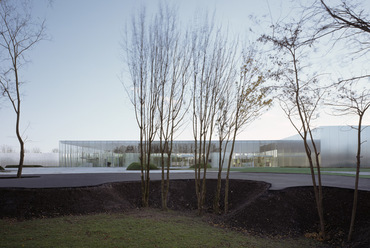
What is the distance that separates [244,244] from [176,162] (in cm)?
2847

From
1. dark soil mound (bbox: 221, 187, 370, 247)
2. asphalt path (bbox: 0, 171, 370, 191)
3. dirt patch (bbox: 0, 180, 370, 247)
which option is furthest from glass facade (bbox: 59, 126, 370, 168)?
dark soil mound (bbox: 221, 187, 370, 247)

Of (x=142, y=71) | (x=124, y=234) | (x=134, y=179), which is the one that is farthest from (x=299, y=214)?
(x=134, y=179)

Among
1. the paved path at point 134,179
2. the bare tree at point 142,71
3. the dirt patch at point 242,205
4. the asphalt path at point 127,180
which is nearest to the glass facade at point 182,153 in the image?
the paved path at point 134,179

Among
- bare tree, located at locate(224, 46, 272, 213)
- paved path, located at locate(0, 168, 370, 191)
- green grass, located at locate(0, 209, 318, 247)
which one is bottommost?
green grass, located at locate(0, 209, 318, 247)

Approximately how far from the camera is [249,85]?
A: 421 inches

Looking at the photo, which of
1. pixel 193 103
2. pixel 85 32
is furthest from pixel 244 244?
pixel 85 32

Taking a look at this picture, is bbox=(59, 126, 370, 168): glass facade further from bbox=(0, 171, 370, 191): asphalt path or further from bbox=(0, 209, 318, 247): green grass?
bbox=(0, 209, 318, 247): green grass

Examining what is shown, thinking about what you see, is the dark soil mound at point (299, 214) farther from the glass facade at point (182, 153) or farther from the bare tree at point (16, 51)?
the glass facade at point (182, 153)

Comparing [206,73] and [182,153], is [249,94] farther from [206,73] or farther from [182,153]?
[182,153]

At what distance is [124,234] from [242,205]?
4735 millimetres

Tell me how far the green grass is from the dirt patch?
744mm

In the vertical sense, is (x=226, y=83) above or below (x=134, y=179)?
above

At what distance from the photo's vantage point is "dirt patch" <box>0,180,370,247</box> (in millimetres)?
8594

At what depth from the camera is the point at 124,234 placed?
312 inches
